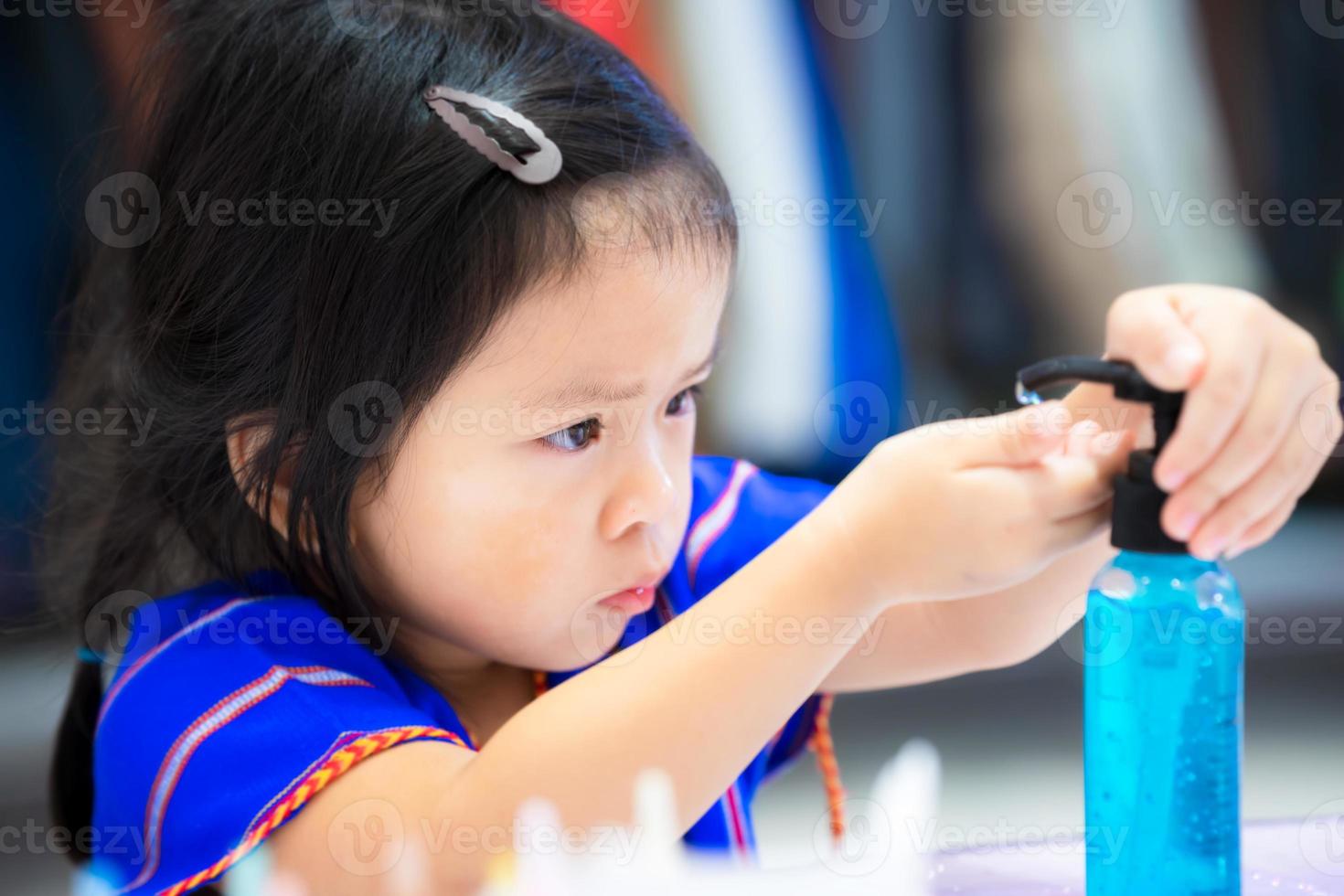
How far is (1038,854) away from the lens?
30.1 inches

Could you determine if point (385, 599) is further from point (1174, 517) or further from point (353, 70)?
point (1174, 517)

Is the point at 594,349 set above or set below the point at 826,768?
above

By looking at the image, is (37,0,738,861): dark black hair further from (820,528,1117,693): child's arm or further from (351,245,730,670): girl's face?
(820,528,1117,693): child's arm

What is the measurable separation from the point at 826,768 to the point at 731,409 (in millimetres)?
838

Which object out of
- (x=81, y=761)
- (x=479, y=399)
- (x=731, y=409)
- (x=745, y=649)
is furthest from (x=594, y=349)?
(x=731, y=409)

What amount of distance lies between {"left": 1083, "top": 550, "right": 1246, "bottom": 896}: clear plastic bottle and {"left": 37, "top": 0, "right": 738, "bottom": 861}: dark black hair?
366 millimetres

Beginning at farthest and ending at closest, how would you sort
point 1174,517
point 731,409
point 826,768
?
1. point 731,409
2. point 826,768
3. point 1174,517

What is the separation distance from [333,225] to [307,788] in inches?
12.5
